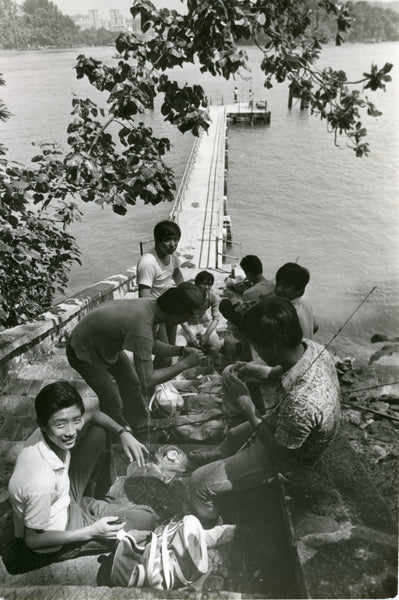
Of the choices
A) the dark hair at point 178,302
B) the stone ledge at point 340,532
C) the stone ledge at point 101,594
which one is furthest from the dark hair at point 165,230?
the stone ledge at point 101,594

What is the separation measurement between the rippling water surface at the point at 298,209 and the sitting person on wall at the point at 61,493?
6.18m

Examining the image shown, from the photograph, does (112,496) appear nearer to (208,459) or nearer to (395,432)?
(208,459)

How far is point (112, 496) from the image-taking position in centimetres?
333

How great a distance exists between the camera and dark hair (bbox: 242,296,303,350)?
2762 millimetres

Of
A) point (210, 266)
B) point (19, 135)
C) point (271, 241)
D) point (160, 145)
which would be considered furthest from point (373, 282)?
point (19, 135)

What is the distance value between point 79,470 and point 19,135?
25046mm

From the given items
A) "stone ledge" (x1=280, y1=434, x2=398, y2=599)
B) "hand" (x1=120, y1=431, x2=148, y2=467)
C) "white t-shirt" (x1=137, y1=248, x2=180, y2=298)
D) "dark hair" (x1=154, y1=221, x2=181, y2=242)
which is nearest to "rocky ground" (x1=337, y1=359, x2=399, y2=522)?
"stone ledge" (x1=280, y1=434, x2=398, y2=599)

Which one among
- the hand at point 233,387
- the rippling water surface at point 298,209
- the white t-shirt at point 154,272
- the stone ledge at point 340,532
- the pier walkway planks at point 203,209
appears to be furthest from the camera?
the rippling water surface at point 298,209

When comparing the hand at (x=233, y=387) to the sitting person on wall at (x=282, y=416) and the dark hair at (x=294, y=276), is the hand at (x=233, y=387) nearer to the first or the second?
the sitting person on wall at (x=282, y=416)

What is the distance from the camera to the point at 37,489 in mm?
2658

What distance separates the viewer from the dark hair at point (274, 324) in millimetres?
2762

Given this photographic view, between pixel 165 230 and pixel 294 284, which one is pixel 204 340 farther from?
pixel 294 284

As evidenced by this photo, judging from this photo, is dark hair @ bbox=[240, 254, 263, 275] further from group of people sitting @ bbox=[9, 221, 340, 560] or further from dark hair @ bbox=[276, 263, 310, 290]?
group of people sitting @ bbox=[9, 221, 340, 560]

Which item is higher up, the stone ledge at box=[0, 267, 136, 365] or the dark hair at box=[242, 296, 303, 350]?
the dark hair at box=[242, 296, 303, 350]
